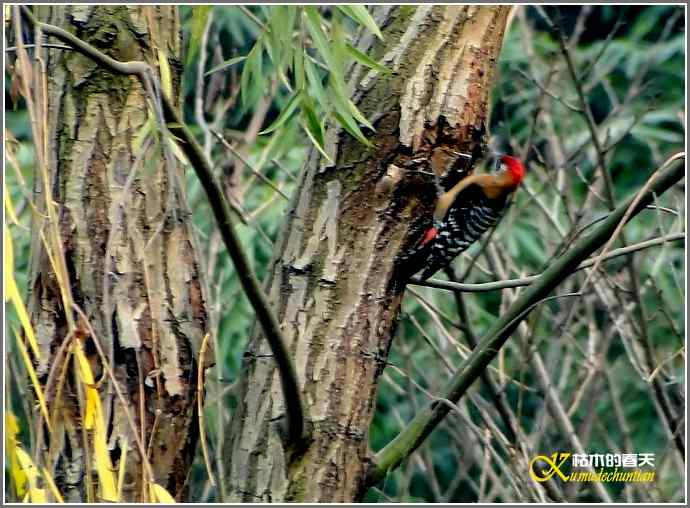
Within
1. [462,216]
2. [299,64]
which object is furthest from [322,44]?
[462,216]

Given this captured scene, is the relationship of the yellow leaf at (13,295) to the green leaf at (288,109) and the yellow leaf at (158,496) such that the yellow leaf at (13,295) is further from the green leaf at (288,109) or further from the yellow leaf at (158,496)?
the green leaf at (288,109)

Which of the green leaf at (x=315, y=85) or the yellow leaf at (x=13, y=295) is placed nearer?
the yellow leaf at (x=13, y=295)

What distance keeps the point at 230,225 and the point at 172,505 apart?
18.7 inches

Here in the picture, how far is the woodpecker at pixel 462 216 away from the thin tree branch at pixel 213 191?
0.45 m

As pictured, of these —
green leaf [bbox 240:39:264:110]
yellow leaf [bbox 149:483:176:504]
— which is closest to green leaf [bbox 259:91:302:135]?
green leaf [bbox 240:39:264:110]

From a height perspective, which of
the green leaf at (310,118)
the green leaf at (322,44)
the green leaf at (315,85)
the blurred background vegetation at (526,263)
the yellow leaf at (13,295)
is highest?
the green leaf at (322,44)

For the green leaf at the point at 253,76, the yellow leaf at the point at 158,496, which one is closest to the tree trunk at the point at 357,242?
the green leaf at the point at 253,76

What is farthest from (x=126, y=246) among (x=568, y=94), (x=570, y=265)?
(x=568, y=94)

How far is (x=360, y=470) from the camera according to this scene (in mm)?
2020

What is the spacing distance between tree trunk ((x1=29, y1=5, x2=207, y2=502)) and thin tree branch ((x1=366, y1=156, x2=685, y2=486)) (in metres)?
0.45

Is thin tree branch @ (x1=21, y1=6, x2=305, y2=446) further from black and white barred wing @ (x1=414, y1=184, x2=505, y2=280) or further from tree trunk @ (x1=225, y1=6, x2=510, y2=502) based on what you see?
black and white barred wing @ (x1=414, y1=184, x2=505, y2=280)

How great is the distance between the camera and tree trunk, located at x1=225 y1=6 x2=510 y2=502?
2000 mm

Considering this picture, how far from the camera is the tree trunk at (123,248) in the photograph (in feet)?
6.45

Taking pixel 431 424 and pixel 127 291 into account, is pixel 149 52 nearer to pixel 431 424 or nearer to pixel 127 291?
pixel 127 291
